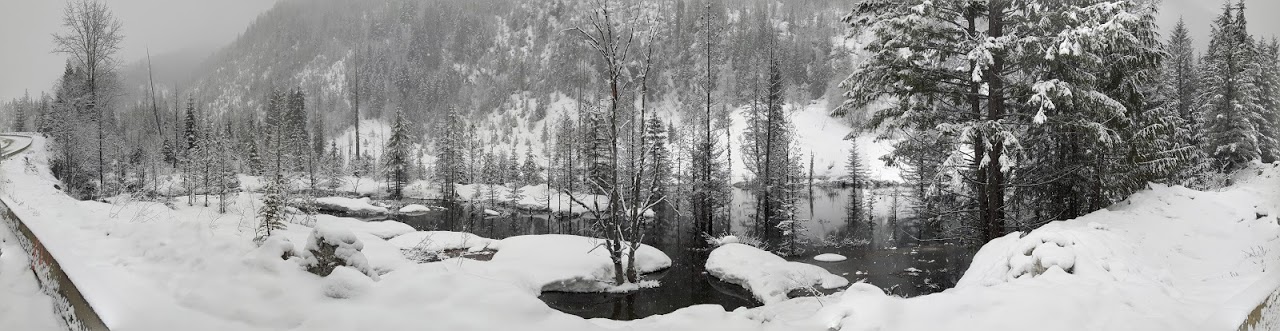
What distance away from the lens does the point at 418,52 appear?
14875 centimetres

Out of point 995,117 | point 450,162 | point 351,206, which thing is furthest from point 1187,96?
point 450,162

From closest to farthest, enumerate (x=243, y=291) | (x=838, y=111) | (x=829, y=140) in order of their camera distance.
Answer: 1. (x=243, y=291)
2. (x=838, y=111)
3. (x=829, y=140)

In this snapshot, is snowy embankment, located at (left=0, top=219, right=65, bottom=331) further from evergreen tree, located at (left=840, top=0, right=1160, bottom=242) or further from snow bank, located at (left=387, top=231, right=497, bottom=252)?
snow bank, located at (left=387, top=231, right=497, bottom=252)

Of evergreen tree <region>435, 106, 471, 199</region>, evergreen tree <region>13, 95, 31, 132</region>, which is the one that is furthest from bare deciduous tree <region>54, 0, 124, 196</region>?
evergreen tree <region>435, 106, 471, 199</region>

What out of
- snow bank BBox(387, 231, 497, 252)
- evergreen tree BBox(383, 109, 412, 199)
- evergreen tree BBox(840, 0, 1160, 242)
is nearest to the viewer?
evergreen tree BBox(840, 0, 1160, 242)

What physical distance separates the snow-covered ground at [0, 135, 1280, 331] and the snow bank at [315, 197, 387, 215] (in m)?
32.3

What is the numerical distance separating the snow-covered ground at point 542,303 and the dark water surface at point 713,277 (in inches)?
231

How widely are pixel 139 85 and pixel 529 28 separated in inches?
4881

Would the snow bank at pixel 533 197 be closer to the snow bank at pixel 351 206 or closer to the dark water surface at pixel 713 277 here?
the dark water surface at pixel 713 277

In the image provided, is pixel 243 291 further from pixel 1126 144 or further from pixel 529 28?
pixel 529 28

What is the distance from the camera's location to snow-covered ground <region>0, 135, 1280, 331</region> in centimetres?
394

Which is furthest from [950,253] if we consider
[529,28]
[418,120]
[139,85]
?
[529,28]

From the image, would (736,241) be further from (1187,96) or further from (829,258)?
(1187,96)

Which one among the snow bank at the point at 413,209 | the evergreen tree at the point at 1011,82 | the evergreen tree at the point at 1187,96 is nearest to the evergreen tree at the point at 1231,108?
the evergreen tree at the point at 1187,96
